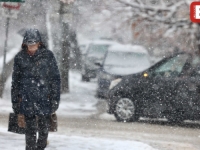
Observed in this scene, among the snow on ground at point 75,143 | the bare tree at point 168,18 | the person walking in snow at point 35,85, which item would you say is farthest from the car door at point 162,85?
the person walking in snow at point 35,85

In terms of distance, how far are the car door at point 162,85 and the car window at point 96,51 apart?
57.1ft

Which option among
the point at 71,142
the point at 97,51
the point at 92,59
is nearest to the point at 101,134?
the point at 71,142

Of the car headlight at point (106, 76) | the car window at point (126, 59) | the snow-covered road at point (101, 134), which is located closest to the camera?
the snow-covered road at point (101, 134)

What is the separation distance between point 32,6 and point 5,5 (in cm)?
1183

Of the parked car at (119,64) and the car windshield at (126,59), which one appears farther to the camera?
the car windshield at (126,59)

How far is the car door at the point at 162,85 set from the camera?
17391 millimetres

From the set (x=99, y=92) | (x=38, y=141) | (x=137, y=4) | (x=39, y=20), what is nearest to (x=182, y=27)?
(x=137, y=4)

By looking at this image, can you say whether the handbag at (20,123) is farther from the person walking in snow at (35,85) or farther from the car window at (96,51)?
the car window at (96,51)

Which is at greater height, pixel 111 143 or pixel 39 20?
pixel 39 20

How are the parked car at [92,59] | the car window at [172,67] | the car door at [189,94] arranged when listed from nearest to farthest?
1. the car door at [189,94]
2. the car window at [172,67]
3. the parked car at [92,59]

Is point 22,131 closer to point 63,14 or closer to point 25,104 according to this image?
point 25,104

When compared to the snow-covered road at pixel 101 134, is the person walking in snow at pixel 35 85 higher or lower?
higher

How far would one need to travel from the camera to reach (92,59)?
3459 centimetres

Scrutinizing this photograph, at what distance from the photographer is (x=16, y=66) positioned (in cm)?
986
